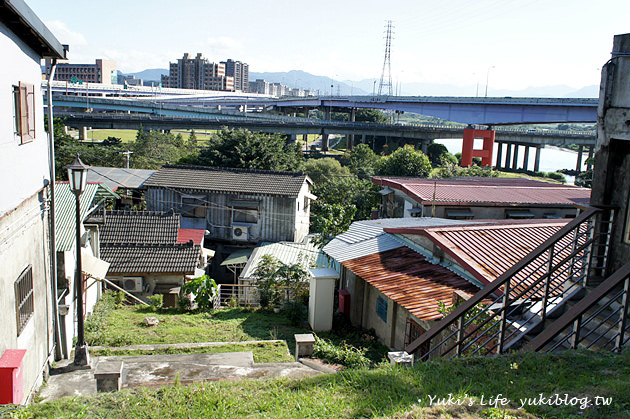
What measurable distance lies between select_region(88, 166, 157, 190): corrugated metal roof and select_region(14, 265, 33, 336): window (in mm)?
19157

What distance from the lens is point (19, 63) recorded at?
24.3 ft

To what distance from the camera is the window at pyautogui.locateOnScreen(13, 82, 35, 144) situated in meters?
7.34

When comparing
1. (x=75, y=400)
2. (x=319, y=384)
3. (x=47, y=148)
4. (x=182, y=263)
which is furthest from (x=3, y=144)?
(x=182, y=263)

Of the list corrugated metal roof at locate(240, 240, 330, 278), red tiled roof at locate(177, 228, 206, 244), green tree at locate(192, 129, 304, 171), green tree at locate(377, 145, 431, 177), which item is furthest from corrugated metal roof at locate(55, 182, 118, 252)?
green tree at locate(377, 145, 431, 177)

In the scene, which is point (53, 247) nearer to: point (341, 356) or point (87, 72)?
point (341, 356)

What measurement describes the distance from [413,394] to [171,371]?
4827 mm

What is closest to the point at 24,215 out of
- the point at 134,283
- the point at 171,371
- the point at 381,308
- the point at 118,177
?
the point at 171,371

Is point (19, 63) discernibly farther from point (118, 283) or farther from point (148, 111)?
point (148, 111)

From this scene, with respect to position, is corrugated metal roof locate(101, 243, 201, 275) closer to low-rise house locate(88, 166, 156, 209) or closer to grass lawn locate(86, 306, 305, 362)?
grass lawn locate(86, 306, 305, 362)

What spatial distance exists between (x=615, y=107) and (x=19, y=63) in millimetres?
7955

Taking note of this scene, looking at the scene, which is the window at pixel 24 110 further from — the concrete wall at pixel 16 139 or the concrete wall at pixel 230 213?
the concrete wall at pixel 230 213

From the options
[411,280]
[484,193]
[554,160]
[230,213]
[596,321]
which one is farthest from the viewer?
[554,160]

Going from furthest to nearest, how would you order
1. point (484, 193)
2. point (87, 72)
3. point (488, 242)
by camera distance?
point (87, 72)
point (484, 193)
point (488, 242)

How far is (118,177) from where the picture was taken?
28.5 metres
